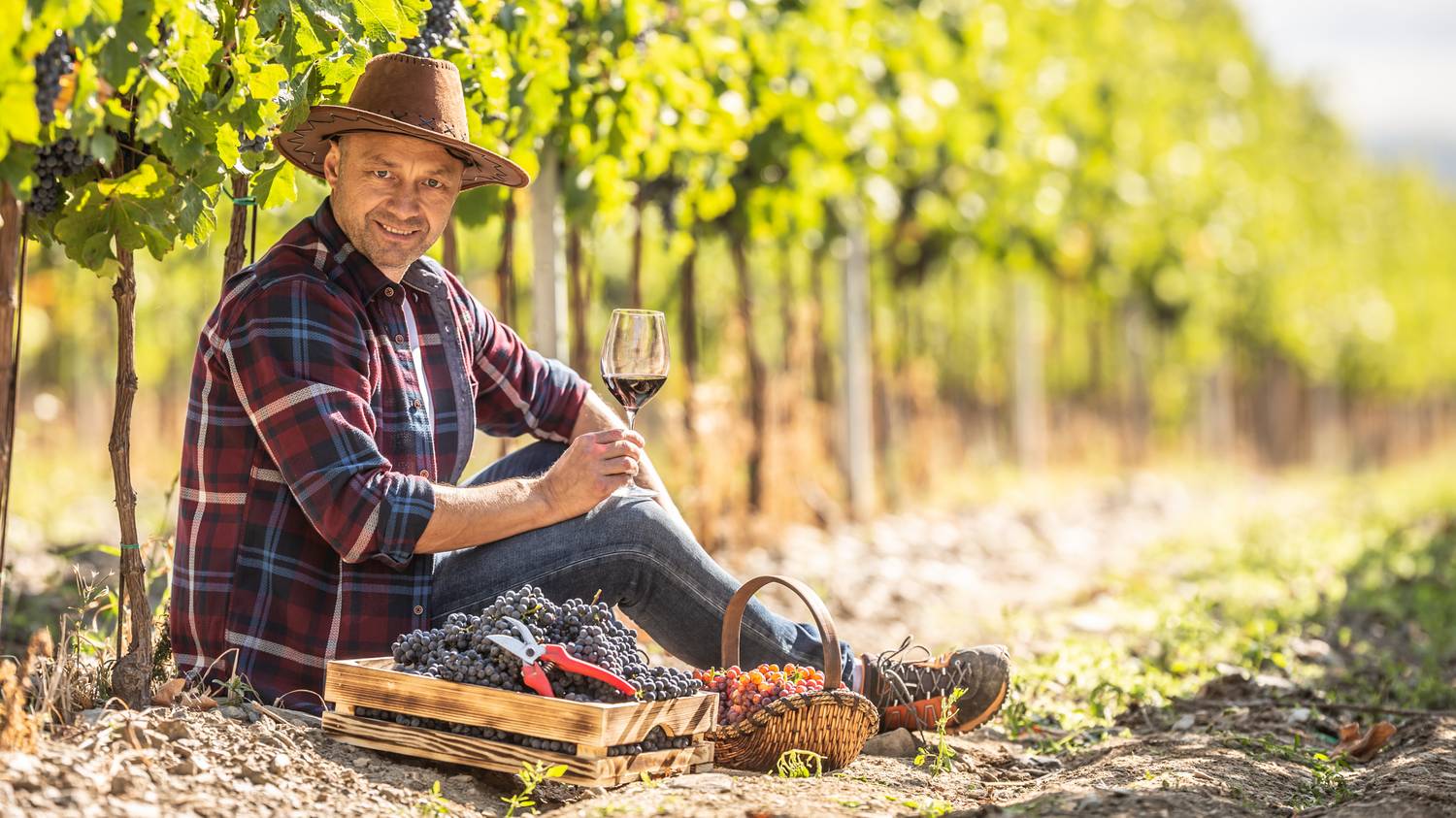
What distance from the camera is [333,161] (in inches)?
144

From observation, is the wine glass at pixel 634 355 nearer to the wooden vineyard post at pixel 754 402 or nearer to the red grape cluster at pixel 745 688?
the red grape cluster at pixel 745 688

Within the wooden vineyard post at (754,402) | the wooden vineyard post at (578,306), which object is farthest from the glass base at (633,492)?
the wooden vineyard post at (754,402)

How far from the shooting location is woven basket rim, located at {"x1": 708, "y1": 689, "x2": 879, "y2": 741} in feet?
10.9

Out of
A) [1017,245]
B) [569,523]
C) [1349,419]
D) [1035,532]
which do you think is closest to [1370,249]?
[1349,419]

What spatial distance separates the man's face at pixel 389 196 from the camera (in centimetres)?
352

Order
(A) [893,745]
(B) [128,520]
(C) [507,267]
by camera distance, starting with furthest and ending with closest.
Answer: (C) [507,267], (A) [893,745], (B) [128,520]

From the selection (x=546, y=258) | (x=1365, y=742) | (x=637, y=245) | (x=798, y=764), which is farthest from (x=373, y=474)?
(x=637, y=245)

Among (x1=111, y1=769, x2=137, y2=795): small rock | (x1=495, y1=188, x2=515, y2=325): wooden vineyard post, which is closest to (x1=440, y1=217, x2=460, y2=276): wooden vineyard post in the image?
(x1=495, y1=188, x2=515, y2=325): wooden vineyard post

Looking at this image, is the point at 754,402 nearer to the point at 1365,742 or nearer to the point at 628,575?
the point at 1365,742

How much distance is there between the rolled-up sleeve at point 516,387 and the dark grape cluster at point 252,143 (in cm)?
65

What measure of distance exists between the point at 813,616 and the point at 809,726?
0.25 metres

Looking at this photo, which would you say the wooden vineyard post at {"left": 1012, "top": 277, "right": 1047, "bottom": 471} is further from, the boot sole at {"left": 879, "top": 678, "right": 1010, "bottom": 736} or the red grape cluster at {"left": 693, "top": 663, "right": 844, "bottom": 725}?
the red grape cluster at {"left": 693, "top": 663, "right": 844, "bottom": 725}

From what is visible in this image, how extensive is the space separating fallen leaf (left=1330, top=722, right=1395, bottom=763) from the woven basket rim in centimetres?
157

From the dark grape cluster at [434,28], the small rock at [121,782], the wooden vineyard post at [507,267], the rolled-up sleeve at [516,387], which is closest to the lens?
the small rock at [121,782]
